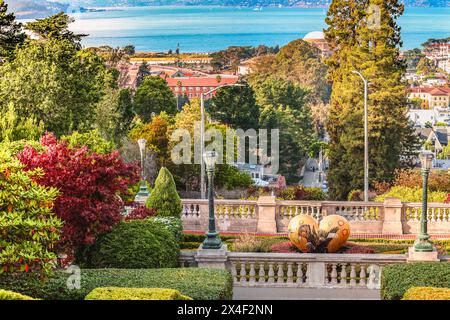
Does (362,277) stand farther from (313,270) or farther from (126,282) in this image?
(126,282)

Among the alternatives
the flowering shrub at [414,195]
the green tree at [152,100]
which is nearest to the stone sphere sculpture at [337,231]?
the flowering shrub at [414,195]

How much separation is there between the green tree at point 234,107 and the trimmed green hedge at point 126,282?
50.4 m

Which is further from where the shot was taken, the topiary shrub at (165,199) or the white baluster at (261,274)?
the topiary shrub at (165,199)

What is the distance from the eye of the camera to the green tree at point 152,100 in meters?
77.1

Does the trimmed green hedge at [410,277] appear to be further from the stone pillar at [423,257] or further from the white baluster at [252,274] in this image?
the white baluster at [252,274]

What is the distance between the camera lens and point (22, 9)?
77000 mm

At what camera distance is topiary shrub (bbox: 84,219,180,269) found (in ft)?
59.3

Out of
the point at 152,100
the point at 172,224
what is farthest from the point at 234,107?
the point at 172,224

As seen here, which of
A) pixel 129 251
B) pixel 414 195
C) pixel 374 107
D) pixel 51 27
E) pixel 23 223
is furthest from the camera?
pixel 374 107

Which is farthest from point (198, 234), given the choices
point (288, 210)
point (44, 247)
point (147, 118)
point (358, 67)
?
point (147, 118)

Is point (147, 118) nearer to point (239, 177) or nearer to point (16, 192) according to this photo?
point (239, 177)

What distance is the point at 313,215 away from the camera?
28.0 metres

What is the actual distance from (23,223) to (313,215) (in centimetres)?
1428
